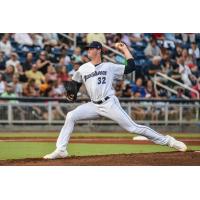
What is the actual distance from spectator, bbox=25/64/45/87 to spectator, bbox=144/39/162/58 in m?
1.44

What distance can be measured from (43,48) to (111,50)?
0.92 meters

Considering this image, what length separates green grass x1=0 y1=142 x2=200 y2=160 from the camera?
657cm

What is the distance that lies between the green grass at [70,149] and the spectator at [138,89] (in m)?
1.00

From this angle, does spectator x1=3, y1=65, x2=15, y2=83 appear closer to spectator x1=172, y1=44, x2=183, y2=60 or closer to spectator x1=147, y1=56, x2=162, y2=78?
spectator x1=147, y1=56, x2=162, y2=78

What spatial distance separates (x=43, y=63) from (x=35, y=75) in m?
0.19

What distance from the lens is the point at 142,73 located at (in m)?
7.71

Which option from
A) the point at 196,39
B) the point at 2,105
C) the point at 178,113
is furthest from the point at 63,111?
the point at 196,39

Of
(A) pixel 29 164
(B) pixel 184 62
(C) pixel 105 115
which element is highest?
(B) pixel 184 62

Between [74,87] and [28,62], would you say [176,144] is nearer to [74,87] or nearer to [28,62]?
[74,87]

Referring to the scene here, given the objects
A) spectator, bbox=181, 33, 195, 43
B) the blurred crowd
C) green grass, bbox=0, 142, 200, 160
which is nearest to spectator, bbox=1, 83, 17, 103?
the blurred crowd

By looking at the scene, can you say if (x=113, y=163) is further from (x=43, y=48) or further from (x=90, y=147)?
(x=43, y=48)

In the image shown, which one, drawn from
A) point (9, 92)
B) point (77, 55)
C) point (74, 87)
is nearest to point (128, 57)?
point (74, 87)

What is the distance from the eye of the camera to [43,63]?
7.89m

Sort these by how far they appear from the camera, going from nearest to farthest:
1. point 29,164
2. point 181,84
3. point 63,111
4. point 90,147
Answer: point 29,164 < point 90,147 < point 181,84 < point 63,111
